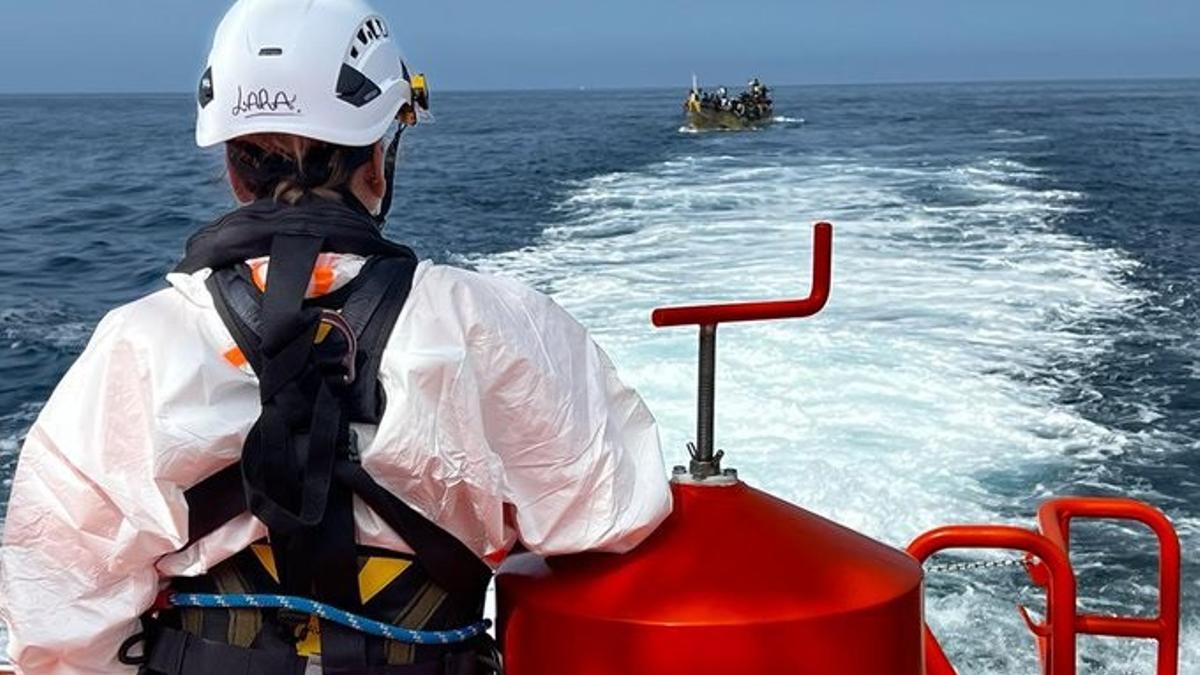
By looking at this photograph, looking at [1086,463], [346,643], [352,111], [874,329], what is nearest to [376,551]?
[346,643]

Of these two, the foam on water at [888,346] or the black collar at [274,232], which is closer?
the black collar at [274,232]

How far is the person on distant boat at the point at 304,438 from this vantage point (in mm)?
1367

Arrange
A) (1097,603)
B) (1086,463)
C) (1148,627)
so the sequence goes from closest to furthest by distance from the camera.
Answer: (1148,627), (1097,603), (1086,463)

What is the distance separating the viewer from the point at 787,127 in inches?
1454

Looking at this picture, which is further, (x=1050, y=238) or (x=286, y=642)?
(x=1050, y=238)

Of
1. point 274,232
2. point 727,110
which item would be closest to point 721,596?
point 274,232

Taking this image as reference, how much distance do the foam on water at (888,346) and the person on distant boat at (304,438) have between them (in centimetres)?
318

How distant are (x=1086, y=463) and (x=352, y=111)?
5355mm

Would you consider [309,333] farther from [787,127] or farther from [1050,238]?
[787,127]

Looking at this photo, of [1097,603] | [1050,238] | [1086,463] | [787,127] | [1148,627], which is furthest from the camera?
[787,127]

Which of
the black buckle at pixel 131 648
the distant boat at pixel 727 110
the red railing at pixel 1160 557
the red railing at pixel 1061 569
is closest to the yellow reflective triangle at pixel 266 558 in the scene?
the black buckle at pixel 131 648

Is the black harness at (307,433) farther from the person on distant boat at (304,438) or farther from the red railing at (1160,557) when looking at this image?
the red railing at (1160,557)

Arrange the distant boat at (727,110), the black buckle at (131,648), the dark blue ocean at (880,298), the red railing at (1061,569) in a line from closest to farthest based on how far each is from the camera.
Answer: the black buckle at (131,648), the red railing at (1061,569), the dark blue ocean at (880,298), the distant boat at (727,110)

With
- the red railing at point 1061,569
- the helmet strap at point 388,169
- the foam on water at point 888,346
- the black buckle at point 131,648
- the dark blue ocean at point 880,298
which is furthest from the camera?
the dark blue ocean at point 880,298
